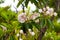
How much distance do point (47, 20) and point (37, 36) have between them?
994 millimetres

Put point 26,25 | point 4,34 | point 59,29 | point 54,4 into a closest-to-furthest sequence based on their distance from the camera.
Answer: point 26,25 < point 4,34 < point 59,29 < point 54,4

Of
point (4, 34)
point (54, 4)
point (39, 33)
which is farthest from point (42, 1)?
point (54, 4)

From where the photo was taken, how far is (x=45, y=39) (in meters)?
2.88

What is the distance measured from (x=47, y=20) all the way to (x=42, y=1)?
23cm

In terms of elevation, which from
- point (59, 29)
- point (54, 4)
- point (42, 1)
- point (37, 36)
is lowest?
point (42, 1)

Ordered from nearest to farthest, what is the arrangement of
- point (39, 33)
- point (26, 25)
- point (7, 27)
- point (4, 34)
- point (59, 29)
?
point (26, 25), point (7, 27), point (4, 34), point (39, 33), point (59, 29)

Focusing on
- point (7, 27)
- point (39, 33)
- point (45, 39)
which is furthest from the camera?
point (45, 39)

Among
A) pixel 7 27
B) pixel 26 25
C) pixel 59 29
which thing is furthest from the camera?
pixel 59 29

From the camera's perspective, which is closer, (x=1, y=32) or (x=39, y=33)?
(x=1, y=32)

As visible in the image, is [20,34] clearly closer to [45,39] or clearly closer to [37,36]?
[37,36]

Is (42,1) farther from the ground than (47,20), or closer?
farther from the ground

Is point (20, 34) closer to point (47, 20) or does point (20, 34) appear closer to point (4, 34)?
point (4, 34)

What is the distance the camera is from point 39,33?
8.55 ft

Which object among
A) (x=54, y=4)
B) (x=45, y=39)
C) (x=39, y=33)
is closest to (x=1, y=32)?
(x=39, y=33)
